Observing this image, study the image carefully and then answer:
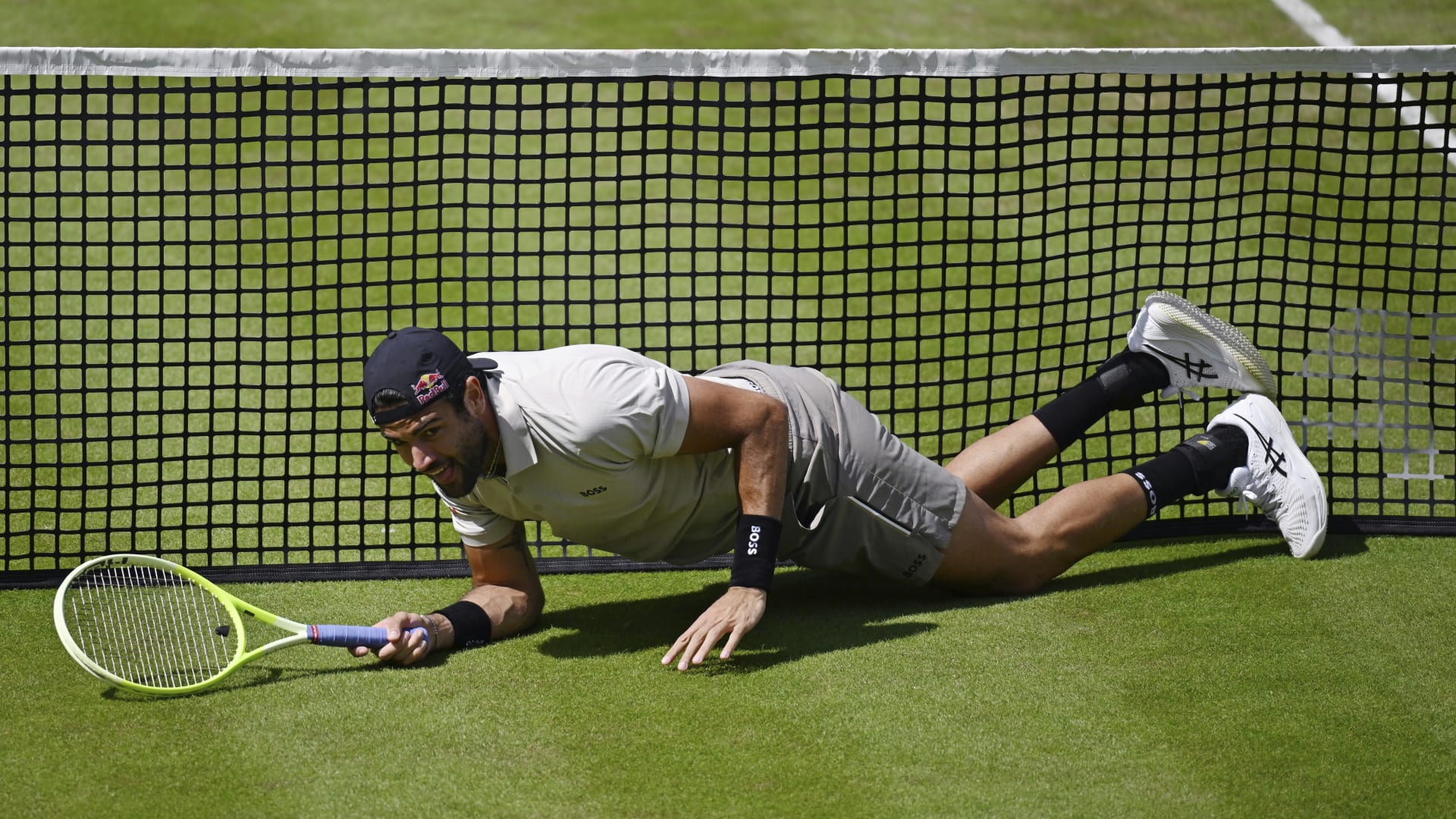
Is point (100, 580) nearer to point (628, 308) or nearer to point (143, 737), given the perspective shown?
point (143, 737)

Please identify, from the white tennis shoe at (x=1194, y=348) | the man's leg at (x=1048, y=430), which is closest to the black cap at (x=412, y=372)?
the man's leg at (x=1048, y=430)

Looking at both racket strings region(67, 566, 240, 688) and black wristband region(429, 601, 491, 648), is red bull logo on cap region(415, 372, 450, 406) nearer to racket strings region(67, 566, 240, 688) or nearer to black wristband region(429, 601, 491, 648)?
black wristband region(429, 601, 491, 648)

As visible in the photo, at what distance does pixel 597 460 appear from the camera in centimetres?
471

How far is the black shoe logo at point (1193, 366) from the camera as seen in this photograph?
603 cm

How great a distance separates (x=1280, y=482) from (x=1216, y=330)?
2.11 feet

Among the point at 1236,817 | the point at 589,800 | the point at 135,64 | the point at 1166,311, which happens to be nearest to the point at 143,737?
the point at 589,800

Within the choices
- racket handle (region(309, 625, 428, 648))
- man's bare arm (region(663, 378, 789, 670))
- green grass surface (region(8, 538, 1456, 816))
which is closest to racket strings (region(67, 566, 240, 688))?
green grass surface (region(8, 538, 1456, 816))

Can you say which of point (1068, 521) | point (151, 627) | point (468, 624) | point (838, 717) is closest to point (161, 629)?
point (151, 627)

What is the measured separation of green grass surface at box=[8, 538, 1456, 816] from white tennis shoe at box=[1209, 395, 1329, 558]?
0.74 feet

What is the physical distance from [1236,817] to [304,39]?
12.7 m

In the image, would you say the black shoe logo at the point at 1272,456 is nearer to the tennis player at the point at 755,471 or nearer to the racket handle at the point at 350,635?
the tennis player at the point at 755,471

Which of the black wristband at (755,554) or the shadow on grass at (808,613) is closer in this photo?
the black wristband at (755,554)

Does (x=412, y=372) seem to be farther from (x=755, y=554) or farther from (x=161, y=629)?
(x=161, y=629)

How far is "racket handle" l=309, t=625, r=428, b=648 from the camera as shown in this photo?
471 cm
